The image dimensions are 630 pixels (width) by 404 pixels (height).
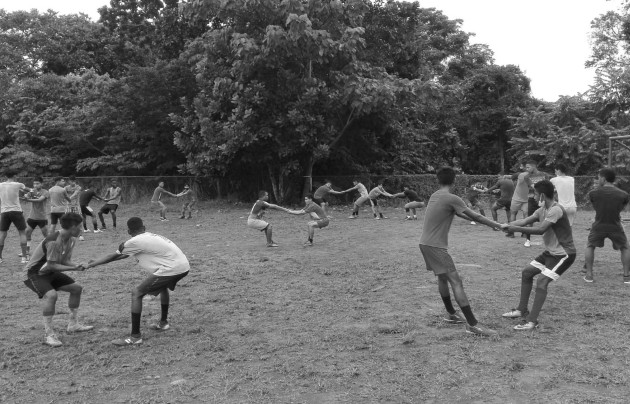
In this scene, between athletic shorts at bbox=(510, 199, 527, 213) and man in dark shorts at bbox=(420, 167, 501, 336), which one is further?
athletic shorts at bbox=(510, 199, 527, 213)

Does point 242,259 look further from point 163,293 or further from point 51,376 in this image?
point 51,376

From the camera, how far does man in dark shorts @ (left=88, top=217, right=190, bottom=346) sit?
6.44 m

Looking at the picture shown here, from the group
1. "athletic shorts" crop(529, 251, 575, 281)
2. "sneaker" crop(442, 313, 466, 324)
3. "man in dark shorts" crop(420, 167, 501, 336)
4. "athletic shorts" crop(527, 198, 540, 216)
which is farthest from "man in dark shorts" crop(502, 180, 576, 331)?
"athletic shorts" crop(527, 198, 540, 216)

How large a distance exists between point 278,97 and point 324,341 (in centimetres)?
1791

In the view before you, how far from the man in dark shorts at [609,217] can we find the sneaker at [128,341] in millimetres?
6810

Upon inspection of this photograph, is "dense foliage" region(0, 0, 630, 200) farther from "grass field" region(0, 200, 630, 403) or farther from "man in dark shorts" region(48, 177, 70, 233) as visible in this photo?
"grass field" region(0, 200, 630, 403)

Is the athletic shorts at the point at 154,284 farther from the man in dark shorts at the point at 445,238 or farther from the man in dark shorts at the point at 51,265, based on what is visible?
the man in dark shorts at the point at 445,238

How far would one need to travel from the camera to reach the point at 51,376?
5574 mm

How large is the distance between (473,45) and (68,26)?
27.2m

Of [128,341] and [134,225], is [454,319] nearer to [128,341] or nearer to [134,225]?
[128,341]

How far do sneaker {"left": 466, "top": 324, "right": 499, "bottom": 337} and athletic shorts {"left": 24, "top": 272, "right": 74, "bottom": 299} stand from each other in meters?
4.75

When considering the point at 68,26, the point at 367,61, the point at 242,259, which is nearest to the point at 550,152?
the point at 367,61

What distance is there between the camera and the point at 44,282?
6.65 meters

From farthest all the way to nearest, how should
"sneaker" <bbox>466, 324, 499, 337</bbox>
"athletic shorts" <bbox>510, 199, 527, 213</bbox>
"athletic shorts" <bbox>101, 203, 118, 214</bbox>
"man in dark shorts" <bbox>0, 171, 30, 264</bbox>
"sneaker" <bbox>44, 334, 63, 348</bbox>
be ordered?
"athletic shorts" <bbox>101, 203, 118, 214</bbox>, "athletic shorts" <bbox>510, 199, 527, 213</bbox>, "man in dark shorts" <bbox>0, 171, 30, 264</bbox>, "sneaker" <bbox>44, 334, 63, 348</bbox>, "sneaker" <bbox>466, 324, 499, 337</bbox>
